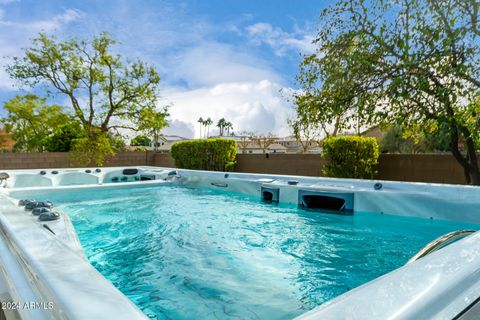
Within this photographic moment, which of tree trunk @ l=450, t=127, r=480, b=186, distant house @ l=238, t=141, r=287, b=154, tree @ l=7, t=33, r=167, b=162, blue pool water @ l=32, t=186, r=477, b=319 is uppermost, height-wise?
tree @ l=7, t=33, r=167, b=162

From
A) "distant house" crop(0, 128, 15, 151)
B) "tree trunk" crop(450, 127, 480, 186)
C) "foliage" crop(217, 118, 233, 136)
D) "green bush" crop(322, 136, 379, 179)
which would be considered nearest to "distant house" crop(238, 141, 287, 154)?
"distant house" crop(0, 128, 15, 151)

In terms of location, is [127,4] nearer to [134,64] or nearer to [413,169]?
[134,64]

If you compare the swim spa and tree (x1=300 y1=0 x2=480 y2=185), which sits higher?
tree (x1=300 y1=0 x2=480 y2=185)

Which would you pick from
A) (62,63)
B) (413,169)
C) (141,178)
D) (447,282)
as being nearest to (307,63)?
(413,169)

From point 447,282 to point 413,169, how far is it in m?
7.11

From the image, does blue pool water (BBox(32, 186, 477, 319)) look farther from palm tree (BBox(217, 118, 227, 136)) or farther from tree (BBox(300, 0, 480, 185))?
palm tree (BBox(217, 118, 227, 136))

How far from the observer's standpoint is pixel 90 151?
Answer: 11383 millimetres

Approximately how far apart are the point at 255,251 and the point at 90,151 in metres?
10.5

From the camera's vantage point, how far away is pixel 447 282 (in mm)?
740

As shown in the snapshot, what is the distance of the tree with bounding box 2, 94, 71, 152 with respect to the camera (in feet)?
43.0

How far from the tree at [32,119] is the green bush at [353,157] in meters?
10.3

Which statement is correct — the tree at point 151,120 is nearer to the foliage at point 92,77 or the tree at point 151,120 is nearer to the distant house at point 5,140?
the foliage at point 92,77

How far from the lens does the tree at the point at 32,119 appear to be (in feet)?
43.0

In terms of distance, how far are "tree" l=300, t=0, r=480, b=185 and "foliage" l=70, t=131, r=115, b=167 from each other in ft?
29.2
